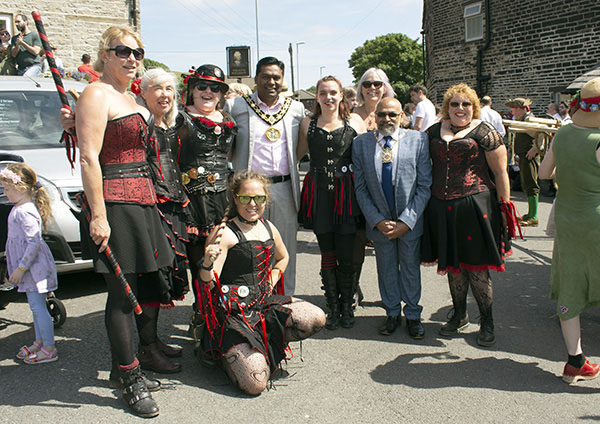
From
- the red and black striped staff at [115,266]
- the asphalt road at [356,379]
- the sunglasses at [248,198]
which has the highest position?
the sunglasses at [248,198]

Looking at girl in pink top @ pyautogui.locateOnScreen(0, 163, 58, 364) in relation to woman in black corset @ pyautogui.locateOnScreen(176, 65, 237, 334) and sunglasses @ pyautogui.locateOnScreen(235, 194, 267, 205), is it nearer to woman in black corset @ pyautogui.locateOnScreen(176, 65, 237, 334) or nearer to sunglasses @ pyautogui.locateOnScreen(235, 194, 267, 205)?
woman in black corset @ pyautogui.locateOnScreen(176, 65, 237, 334)

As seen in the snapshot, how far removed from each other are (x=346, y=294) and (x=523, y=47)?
16867mm

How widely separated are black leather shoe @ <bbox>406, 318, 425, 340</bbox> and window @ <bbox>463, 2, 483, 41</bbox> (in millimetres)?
17949

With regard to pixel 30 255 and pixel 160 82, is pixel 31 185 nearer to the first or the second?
pixel 30 255

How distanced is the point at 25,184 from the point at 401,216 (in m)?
2.88

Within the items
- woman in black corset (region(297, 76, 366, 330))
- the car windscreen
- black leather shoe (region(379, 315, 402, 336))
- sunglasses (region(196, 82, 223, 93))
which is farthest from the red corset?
the car windscreen

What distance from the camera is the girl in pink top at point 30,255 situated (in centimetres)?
389

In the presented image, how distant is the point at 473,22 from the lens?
65.7 ft

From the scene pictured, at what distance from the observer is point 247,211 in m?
3.71

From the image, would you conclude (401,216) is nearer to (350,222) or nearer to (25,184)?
(350,222)

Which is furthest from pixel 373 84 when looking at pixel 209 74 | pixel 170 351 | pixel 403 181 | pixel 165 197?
pixel 170 351

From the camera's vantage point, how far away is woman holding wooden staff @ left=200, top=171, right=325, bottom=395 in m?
3.46

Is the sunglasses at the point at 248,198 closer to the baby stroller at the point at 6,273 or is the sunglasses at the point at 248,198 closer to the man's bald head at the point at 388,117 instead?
the man's bald head at the point at 388,117

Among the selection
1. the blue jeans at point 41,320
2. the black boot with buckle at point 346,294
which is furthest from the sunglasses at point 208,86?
the blue jeans at point 41,320
